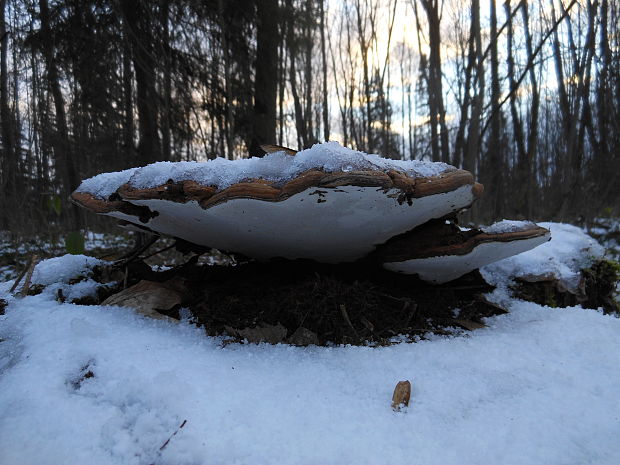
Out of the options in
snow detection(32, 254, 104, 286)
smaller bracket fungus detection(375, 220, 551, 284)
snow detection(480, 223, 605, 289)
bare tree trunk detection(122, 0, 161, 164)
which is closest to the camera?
smaller bracket fungus detection(375, 220, 551, 284)

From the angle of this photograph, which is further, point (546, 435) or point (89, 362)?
point (89, 362)

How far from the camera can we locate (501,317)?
4.16ft

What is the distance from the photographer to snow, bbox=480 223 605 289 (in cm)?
154

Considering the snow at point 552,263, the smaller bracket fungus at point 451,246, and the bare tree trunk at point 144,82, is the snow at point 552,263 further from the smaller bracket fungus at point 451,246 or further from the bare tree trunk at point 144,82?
the bare tree trunk at point 144,82

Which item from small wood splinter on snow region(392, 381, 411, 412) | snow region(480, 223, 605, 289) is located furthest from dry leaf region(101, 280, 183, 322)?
snow region(480, 223, 605, 289)

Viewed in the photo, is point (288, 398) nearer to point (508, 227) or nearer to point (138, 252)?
point (508, 227)

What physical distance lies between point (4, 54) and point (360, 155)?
11.3m

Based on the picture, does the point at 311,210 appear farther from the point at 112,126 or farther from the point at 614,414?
the point at 112,126

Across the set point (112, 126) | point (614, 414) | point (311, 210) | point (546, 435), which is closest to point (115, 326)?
point (311, 210)

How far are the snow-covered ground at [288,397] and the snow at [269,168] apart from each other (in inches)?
15.8

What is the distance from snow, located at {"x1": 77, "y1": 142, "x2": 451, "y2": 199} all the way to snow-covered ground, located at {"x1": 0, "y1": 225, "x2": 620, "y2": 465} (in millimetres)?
401

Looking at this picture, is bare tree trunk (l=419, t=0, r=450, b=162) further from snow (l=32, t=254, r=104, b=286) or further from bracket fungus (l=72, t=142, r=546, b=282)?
snow (l=32, t=254, r=104, b=286)

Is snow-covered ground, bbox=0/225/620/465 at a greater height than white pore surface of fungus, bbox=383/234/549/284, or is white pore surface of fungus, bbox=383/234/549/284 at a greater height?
white pore surface of fungus, bbox=383/234/549/284

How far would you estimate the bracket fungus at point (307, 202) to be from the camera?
0.77m
